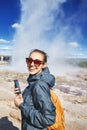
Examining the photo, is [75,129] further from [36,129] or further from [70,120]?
[36,129]

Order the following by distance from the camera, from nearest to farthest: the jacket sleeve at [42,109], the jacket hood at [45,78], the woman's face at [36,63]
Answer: the jacket sleeve at [42,109] < the jacket hood at [45,78] < the woman's face at [36,63]

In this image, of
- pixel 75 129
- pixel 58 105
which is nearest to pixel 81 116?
pixel 75 129

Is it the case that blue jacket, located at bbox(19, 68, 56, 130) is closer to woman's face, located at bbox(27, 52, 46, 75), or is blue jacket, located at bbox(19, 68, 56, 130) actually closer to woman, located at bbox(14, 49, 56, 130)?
woman, located at bbox(14, 49, 56, 130)

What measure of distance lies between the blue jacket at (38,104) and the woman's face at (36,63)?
11 centimetres

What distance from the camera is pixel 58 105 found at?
244 cm

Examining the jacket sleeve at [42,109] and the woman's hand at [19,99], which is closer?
the jacket sleeve at [42,109]

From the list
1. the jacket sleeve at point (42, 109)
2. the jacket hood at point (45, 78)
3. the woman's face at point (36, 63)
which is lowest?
the jacket sleeve at point (42, 109)

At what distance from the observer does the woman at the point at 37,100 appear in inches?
89.7

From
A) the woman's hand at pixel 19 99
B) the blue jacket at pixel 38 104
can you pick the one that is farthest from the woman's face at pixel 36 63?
the woman's hand at pixel 19 99

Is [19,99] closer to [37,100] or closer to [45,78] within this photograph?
[37,100]

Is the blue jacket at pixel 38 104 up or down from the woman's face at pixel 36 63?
down

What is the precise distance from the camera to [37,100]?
2.30m

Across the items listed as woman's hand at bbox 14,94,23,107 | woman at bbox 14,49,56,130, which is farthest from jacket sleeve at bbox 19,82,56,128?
woman's hand at bbox 14,94,23,107

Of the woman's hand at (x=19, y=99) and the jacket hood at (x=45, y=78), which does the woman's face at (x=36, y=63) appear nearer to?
the jacket hood at (x=45, y=78)
